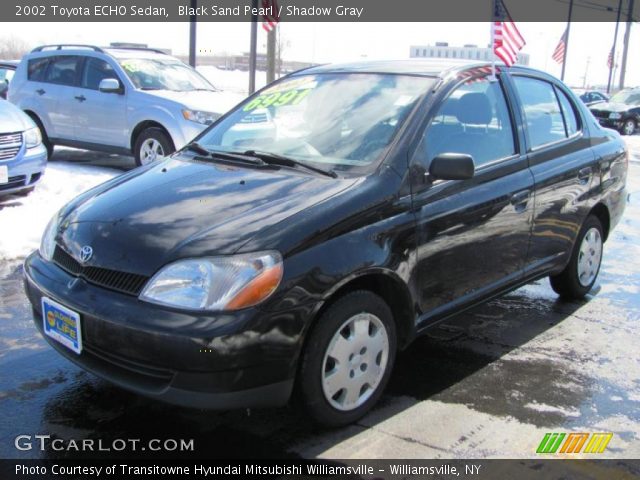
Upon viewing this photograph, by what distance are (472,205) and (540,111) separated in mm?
1284

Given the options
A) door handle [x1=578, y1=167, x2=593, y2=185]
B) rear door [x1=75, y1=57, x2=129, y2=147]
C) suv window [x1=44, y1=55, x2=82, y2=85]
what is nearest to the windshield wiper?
door handle [x1=578, y1=167, x2=593, y2=185]

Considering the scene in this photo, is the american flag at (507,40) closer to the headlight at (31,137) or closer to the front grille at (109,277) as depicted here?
the front grille at (109,277)

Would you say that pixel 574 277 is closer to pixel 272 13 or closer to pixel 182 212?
pixel 182 212

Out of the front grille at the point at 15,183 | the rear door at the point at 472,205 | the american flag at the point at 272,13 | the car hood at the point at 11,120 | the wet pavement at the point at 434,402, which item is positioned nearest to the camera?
the wet pavement at the point at 434,402

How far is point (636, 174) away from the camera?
13.4m

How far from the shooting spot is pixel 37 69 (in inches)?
402

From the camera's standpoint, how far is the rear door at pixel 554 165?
167 inches

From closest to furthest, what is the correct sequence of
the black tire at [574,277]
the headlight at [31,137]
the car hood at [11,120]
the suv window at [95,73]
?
the black tire at [574,277] → the car hood at [11,120] → the headlight at [31,137] → the suv window at [95,73]

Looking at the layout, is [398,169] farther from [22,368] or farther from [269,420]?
[22,368]

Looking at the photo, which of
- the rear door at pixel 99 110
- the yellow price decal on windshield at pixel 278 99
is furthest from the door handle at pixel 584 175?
the rear door at pixel 99 110

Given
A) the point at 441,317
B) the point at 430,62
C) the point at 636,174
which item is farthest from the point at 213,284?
the point at 636,174

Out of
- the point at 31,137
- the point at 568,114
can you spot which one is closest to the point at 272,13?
the point at 31,137

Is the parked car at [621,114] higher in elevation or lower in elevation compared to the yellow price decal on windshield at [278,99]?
lower

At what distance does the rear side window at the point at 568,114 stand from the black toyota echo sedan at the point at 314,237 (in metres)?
0.24
